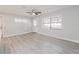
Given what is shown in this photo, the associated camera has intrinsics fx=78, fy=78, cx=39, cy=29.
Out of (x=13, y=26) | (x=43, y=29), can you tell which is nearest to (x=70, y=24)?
(x=43, y=29)

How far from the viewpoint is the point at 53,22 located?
6.58m

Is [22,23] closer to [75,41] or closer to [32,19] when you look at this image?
[32,19]

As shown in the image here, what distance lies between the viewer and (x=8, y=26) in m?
6.75

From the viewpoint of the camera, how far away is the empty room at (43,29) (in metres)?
3.69

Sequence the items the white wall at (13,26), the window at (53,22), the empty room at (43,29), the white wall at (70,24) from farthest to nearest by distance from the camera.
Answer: the white wall at (13,26) < the window at (53,22) < the white wall at (70,24) < the empty room at (43,29)

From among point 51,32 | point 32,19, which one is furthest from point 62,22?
point 32,19

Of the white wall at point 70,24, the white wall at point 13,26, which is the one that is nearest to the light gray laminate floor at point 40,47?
the white wall at point 70,24

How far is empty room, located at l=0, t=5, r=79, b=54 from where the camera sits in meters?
3.69

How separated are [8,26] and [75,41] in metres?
5.36

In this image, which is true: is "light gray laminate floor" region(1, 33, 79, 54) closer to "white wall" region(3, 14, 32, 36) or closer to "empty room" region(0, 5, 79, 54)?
"empty room" region(0, 5, 79, 54)

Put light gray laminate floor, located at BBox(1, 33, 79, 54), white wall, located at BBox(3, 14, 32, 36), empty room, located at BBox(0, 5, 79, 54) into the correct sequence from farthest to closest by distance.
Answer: white wall, located at BBox(3, 14, 32, 36), empty room, located at BBox(0, 5, 79, 54), light gray laminate floor, located at BBox(1, 33, 79, 54)

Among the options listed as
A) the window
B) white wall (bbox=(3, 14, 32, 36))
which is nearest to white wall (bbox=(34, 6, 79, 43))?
the window

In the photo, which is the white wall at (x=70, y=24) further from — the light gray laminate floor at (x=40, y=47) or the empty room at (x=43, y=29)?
the light gray laminate floor at (x=40, y=47)

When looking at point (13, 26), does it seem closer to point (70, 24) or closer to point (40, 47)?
point (40, 47)
